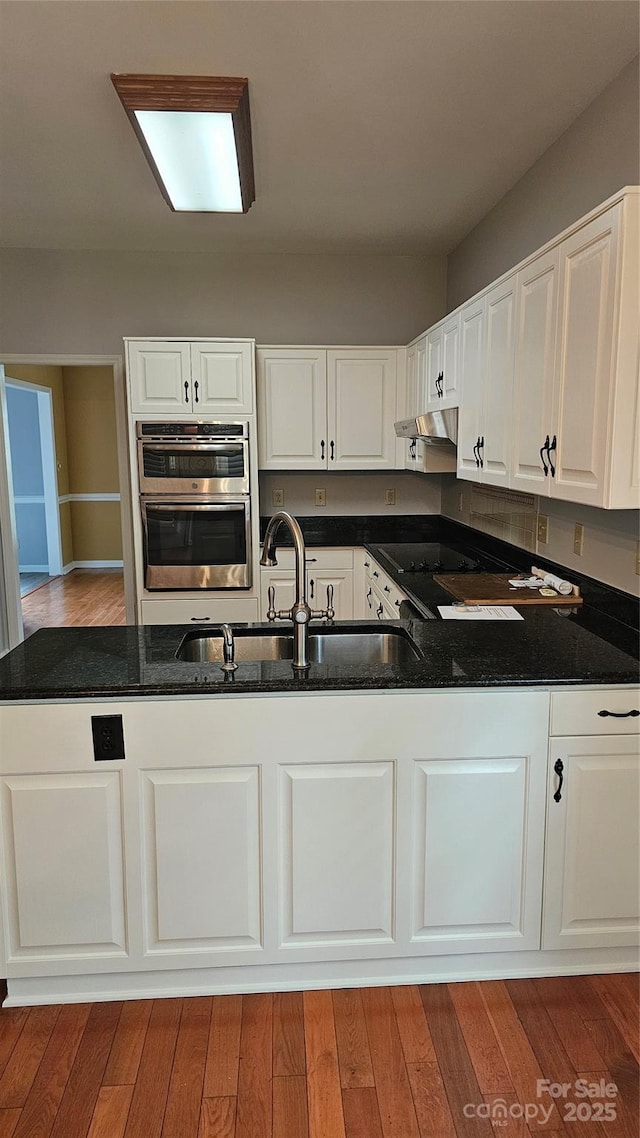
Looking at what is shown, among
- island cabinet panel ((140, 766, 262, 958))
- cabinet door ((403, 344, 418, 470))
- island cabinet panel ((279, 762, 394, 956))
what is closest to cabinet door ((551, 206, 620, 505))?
island cabinet panel ((279, 762, 394, 956))

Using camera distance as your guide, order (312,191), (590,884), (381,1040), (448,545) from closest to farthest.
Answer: (381,1040)
(590,884)
(312,191)
(448,545)

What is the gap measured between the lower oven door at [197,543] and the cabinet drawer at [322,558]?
280 millimetres

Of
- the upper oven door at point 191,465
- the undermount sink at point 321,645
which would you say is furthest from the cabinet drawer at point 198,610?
the undermount sink at point 321,645

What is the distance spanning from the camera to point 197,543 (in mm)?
4203

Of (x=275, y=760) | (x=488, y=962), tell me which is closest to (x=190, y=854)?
(x=275, y=760)

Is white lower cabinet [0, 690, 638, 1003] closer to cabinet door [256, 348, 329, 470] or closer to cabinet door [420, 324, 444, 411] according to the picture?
cabinet door [420, 324, 444, 411]

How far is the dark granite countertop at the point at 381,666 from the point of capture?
5.97ft

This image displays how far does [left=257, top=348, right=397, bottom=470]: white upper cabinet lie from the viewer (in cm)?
432

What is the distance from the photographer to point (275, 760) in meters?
1.86

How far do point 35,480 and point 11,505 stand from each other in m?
3.42

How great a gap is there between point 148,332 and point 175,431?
90cm

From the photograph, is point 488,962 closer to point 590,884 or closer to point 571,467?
point 590,884

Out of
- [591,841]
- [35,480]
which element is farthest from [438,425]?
[35,480]

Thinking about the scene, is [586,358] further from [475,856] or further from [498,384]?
[475,856]
